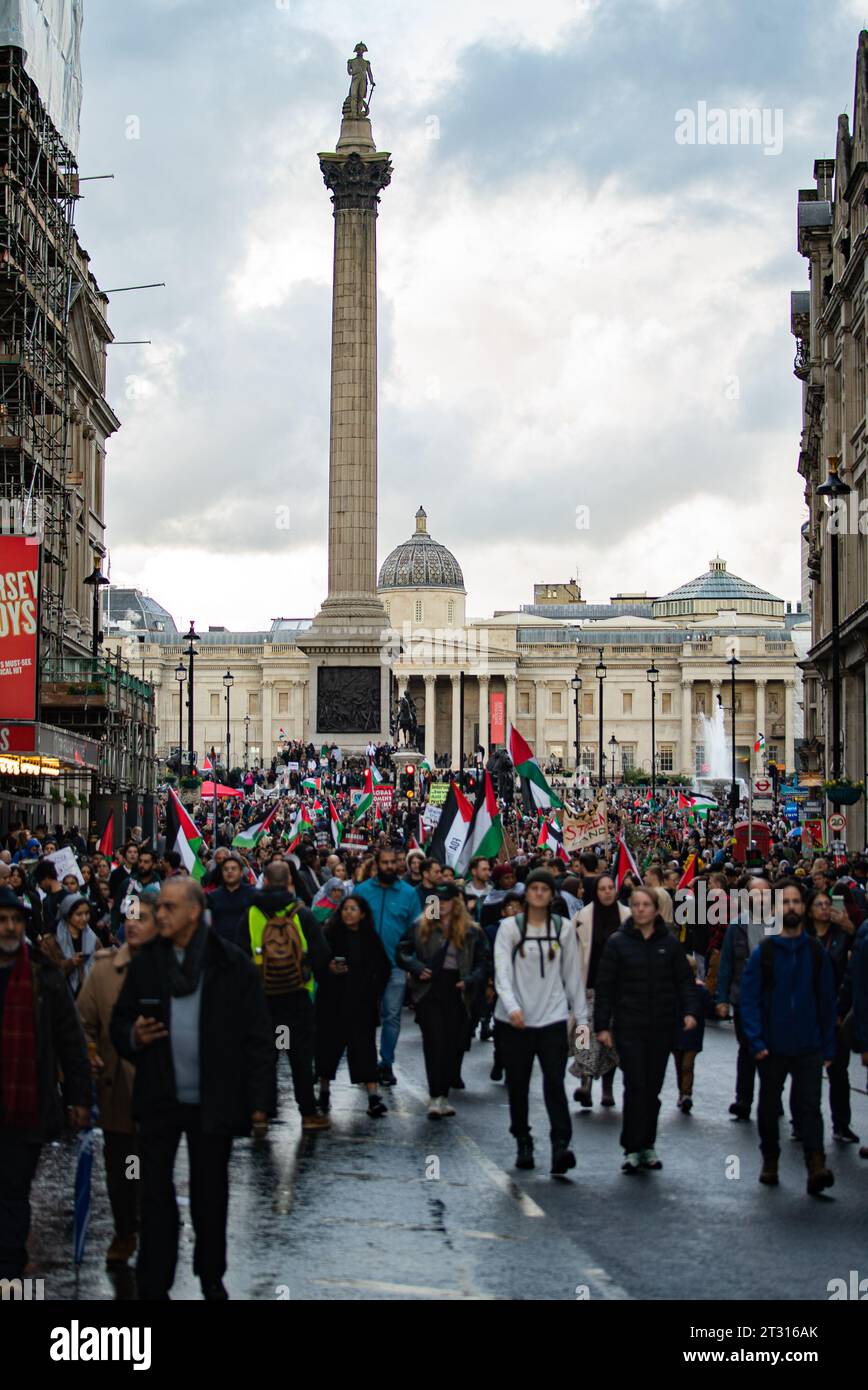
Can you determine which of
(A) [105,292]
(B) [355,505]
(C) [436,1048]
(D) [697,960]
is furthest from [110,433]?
(C) [436,1048]

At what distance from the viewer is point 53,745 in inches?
1474

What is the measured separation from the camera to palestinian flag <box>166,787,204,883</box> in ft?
68.3

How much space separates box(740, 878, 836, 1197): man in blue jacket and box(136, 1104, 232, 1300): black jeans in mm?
4286

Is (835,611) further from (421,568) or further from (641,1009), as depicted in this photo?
(421,568)

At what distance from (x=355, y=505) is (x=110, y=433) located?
11.9 meters

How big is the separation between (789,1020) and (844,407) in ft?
133

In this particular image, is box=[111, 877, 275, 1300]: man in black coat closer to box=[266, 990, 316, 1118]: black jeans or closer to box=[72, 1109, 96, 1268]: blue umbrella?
box=[72, 1109, 96, 1268]: blue umbrella

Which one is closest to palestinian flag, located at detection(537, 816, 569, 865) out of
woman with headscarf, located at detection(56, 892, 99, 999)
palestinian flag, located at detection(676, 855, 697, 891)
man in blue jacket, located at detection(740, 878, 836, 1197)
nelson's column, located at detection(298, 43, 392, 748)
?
palestinian flag, located at detection(676, 855, 697, 891)

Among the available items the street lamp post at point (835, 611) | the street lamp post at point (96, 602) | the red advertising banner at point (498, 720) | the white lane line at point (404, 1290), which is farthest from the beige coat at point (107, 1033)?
the red advertising banner at point (498, 720)

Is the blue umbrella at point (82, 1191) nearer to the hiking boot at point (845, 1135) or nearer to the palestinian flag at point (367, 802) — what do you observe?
the hiking boot at point (845, 1135)

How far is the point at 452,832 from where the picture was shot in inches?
872
